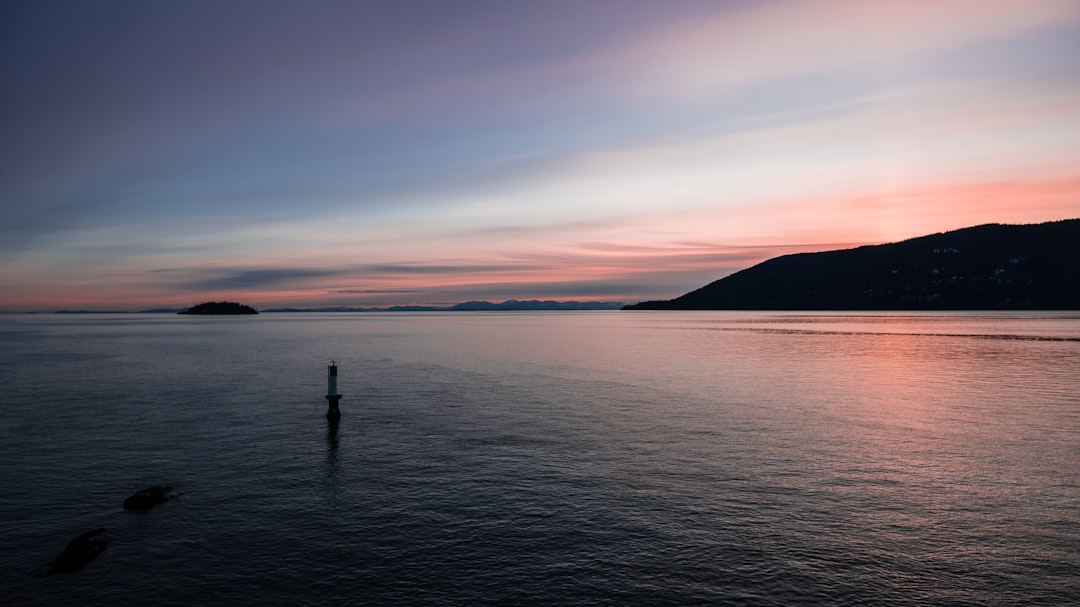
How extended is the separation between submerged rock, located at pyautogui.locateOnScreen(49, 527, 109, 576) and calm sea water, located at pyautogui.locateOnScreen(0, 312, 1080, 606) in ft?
1.59

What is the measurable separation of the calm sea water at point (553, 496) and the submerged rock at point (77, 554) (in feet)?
1.59

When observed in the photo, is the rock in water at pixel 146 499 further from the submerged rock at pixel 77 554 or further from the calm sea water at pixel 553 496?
the submerged rock at pixel 77 554

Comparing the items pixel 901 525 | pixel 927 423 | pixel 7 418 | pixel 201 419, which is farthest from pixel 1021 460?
pixel 7 418

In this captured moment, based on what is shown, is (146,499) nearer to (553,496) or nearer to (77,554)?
(77,554)

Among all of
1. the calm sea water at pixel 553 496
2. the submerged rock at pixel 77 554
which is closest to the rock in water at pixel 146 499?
the calm sea water at pixel 553 496

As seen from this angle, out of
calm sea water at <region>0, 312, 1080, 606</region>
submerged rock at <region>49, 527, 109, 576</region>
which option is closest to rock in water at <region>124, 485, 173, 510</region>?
calm sea water at <region>0, 312, 1080, 606</region>

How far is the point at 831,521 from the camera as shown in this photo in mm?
19547

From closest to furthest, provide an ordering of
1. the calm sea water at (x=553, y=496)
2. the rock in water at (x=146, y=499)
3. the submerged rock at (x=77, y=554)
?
1. the calm sea water at (x=553, y=496)
2. the submerged rock at (x=77, y=554)
3. the rock in water at (x=146, y=499)

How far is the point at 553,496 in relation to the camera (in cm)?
2239

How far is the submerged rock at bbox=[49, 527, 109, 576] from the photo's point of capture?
16.5m

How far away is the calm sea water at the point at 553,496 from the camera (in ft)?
50.9

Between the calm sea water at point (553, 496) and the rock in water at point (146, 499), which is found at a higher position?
the rock in water at point (146, 499)

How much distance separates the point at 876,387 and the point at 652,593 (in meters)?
46.4

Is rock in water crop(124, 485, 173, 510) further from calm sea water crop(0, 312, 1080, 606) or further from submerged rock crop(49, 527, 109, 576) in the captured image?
submerged rock crop(49, 527, 109, 576)
